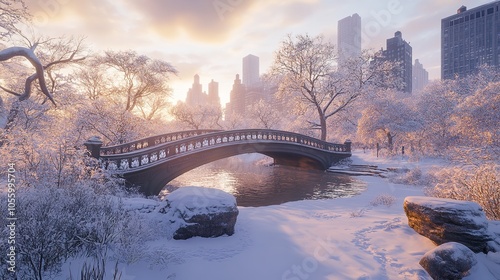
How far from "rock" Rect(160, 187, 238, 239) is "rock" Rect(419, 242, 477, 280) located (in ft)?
13.3

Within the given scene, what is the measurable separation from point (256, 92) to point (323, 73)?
129m

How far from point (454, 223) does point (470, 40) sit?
5451 inches

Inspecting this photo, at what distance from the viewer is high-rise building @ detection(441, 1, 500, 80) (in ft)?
307

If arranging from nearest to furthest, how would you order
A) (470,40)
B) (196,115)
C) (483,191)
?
(483,191), (196,115), (470,40)

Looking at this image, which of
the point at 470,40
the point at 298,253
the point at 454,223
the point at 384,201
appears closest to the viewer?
the point at 454,223

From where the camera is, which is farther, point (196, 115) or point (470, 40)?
point (470, 40)

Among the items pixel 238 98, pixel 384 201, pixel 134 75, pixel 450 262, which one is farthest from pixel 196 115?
pixel 238 98

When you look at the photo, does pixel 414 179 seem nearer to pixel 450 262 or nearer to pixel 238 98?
pixel 450 262

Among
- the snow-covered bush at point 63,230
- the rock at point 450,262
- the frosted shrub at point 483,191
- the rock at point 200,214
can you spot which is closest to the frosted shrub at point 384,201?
the frosted shrub at point 483,191

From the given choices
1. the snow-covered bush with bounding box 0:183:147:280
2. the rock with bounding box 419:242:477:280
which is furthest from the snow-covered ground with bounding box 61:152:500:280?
the snow-covered bush with bounding box 0:183:147:280

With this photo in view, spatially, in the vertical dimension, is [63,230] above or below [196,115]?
below

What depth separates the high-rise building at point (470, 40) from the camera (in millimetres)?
93500

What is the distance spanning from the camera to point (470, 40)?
322 feet

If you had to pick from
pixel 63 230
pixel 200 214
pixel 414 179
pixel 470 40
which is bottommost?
pixel 414 179
